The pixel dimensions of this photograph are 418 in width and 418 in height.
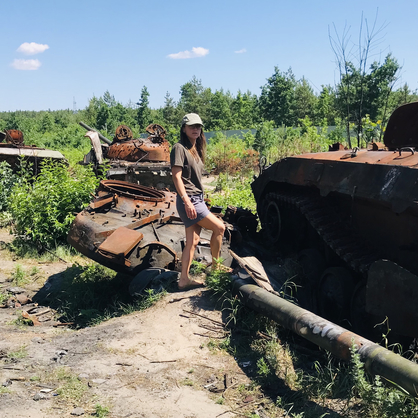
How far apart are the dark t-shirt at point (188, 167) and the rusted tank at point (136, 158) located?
6390 millimetres

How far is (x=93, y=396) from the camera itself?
344 cm

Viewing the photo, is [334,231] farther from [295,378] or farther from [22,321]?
[22,321]

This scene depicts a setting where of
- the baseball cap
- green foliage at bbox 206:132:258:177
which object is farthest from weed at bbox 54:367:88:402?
green foliage at bbox 206:132:258:177

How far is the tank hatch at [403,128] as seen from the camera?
18.4 feet

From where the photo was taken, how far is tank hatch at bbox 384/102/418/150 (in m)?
5.61

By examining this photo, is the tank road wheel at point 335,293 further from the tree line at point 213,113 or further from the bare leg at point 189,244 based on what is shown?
the tree line at point 213,113

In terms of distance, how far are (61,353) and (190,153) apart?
2.23 m

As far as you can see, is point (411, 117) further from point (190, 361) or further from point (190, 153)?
point (190, 361)

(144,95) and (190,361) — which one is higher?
(144,95)

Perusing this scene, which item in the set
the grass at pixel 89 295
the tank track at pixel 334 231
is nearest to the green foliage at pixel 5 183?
the grass at pixel 89 295

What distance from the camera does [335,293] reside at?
534 cm

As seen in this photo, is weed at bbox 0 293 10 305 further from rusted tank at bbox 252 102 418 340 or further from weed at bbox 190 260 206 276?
rusted tank at bbox 252 102 418 340

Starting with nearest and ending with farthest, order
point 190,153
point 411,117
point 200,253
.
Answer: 1. point 190,153
2. point 411,117
3. point 200,253

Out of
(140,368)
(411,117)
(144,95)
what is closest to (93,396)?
(140,368)
